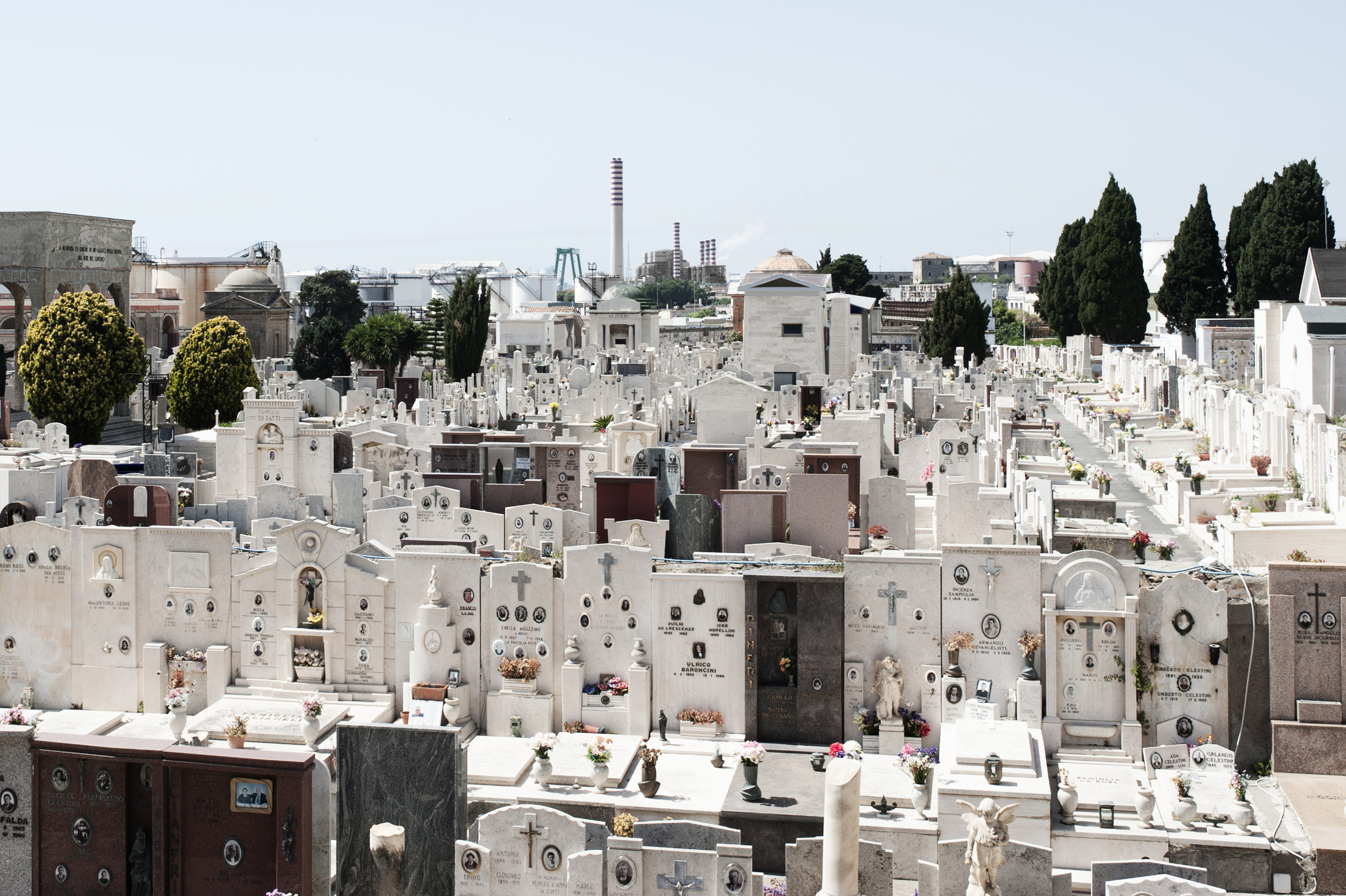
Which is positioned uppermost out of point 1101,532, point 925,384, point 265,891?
point 925,384

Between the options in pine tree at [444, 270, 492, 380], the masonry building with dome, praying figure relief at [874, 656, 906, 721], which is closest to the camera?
praying figure relief at [874, 656, 906, 721]

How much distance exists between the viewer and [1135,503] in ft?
85.1

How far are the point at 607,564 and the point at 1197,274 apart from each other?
148 feet

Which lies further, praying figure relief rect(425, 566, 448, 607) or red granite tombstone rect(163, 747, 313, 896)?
praying figure relief rect(425, 566, 448, 607)

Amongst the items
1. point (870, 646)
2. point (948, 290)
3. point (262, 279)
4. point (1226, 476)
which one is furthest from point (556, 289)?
point (870, 646)

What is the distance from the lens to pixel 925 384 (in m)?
40.2

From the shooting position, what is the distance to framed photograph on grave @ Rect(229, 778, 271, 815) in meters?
12.7

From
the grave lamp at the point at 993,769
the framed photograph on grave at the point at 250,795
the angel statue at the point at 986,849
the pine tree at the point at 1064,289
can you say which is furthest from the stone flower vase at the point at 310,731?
the pine tree at the point at 1064,289

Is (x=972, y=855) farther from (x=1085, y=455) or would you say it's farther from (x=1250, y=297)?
(x=1250, y=297)

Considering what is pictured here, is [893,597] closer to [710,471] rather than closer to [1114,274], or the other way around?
[710,471]

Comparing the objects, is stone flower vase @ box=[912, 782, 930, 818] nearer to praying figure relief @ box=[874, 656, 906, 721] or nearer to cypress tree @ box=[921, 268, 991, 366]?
praying figure relief @ box=[874, 656, 906, 721]

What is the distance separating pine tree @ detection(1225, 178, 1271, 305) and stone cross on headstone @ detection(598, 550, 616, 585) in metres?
43.9

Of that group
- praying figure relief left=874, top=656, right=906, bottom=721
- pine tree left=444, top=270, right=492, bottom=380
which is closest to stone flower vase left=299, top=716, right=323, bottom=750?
praying figure relief left=874, top=656, right=906, bottom=721

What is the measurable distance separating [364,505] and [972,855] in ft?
46.6
